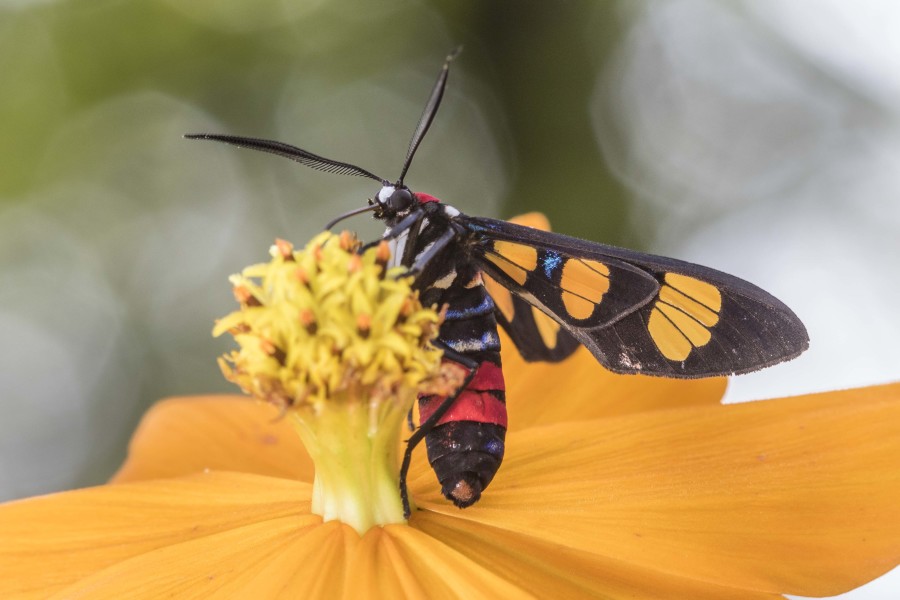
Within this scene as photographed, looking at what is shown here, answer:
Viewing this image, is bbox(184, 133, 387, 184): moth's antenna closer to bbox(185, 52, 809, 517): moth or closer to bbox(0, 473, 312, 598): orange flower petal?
bbox(185, 52, 809, 517): moth

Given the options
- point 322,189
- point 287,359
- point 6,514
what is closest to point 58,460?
point 322,189

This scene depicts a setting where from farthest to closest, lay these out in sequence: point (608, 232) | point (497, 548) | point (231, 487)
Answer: point (608, 232) < point (231, 487) < point (497, 548)

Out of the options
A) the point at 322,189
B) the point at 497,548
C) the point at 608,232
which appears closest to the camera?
the point at 497,548

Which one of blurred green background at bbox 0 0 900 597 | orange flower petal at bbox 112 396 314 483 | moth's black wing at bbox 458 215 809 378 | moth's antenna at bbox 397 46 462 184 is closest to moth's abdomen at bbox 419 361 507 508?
moth's black wing at bbox 458 215 809 378

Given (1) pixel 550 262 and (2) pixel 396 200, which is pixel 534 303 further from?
(2) pixel 396 200

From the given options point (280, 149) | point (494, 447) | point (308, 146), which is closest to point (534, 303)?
point (494, 447)

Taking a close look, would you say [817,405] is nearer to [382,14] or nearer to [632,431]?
[632,431]
